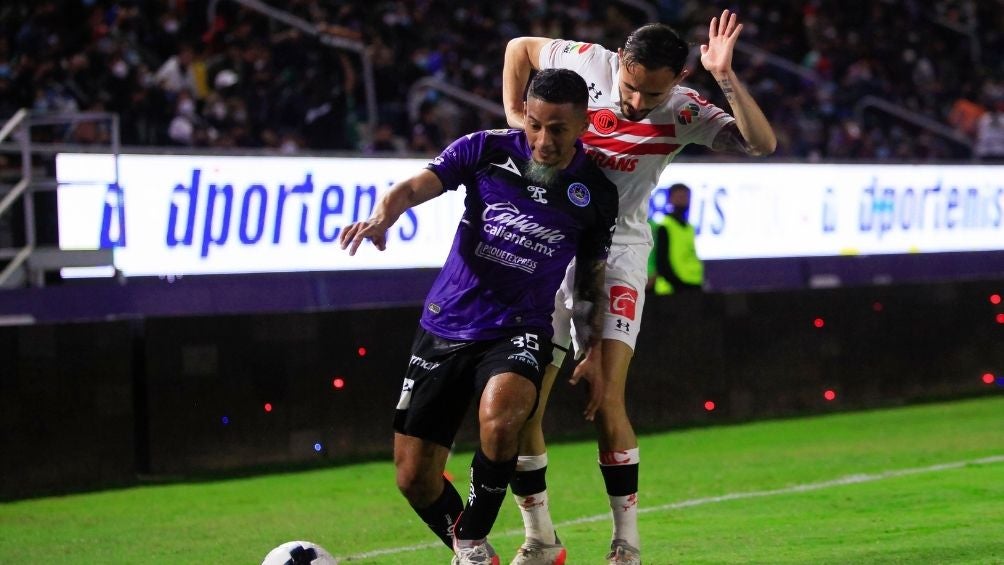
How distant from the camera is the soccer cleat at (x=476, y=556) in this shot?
562cm

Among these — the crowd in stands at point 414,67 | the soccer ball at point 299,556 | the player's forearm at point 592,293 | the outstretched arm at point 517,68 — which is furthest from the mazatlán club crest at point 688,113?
the crowd in stands at point 414,67

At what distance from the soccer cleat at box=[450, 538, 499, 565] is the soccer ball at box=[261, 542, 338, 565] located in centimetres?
51

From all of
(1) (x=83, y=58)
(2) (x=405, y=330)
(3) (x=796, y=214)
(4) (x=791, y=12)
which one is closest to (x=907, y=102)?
(4) (x=791, y=12)

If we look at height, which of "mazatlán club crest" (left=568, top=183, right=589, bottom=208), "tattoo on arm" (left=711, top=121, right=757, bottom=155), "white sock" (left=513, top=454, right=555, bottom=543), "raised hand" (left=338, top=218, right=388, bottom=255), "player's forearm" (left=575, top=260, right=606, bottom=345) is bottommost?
"white sock" (left=513, top=454, right=555, bottom=543)

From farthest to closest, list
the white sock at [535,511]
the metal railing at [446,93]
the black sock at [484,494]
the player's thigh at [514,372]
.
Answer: the metal railing at [446,93] < the white sock at [535,511] < the black sock at [484,494] < the player's thigh at [514,372]

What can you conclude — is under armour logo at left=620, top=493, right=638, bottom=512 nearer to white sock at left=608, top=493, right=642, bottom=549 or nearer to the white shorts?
white sock at left=608, top=493, right=642, bottom=549

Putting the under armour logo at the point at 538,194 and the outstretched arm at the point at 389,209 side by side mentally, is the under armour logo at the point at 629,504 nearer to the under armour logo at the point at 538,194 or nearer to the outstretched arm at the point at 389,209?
the under armour logo at the point at 538,194

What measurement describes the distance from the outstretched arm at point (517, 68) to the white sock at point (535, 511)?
1497mm

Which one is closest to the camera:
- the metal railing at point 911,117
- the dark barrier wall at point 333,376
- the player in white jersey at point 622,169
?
the player in white jersey at point 622,169

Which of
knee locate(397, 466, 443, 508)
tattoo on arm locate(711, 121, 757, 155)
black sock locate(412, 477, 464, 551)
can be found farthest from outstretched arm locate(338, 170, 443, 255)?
tattoo on arm locate(711, 121, 757, 155)

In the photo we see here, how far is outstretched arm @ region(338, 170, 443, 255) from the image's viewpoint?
16.7ft

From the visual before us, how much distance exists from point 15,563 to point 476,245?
10.4 ft

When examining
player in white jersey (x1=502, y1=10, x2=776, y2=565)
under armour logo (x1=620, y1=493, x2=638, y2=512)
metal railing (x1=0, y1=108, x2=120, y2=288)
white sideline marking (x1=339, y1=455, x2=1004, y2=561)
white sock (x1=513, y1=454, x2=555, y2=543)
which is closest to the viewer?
player in white jersey (x1=502, y1=10, x2=776, y2=565)

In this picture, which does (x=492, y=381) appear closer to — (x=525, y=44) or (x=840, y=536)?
(x=525, y=44)
